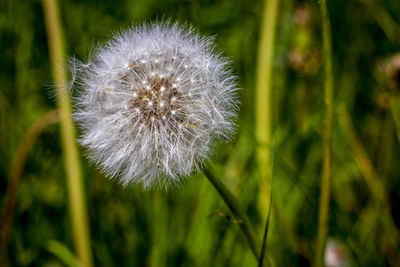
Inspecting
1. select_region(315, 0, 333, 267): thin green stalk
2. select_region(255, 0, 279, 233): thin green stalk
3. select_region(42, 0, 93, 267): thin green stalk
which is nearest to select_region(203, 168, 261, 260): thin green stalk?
select_region(315, 0, 333, 267): thin green stalk

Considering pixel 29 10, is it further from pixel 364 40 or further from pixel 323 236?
pixel 323 236

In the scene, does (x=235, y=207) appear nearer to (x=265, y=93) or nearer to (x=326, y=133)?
(x=326, y=133)

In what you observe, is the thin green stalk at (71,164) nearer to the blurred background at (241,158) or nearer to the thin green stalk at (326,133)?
the blurred background at (241,158)

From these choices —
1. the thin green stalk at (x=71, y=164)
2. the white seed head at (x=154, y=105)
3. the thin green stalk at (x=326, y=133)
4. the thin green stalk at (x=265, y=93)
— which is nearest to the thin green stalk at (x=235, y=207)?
the white seed head at (x=154, y=105)

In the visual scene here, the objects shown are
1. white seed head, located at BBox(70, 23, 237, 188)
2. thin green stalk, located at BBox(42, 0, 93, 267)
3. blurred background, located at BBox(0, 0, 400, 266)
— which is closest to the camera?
white seed head, located at BBox(70, 23, 237, 188)

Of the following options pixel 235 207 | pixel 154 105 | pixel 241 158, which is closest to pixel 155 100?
pixel 154 105

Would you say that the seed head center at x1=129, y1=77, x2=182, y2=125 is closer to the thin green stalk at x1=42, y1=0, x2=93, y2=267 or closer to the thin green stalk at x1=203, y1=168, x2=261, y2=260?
the thin green stalk at x1=203, y1=168, x2=261, y2=260
